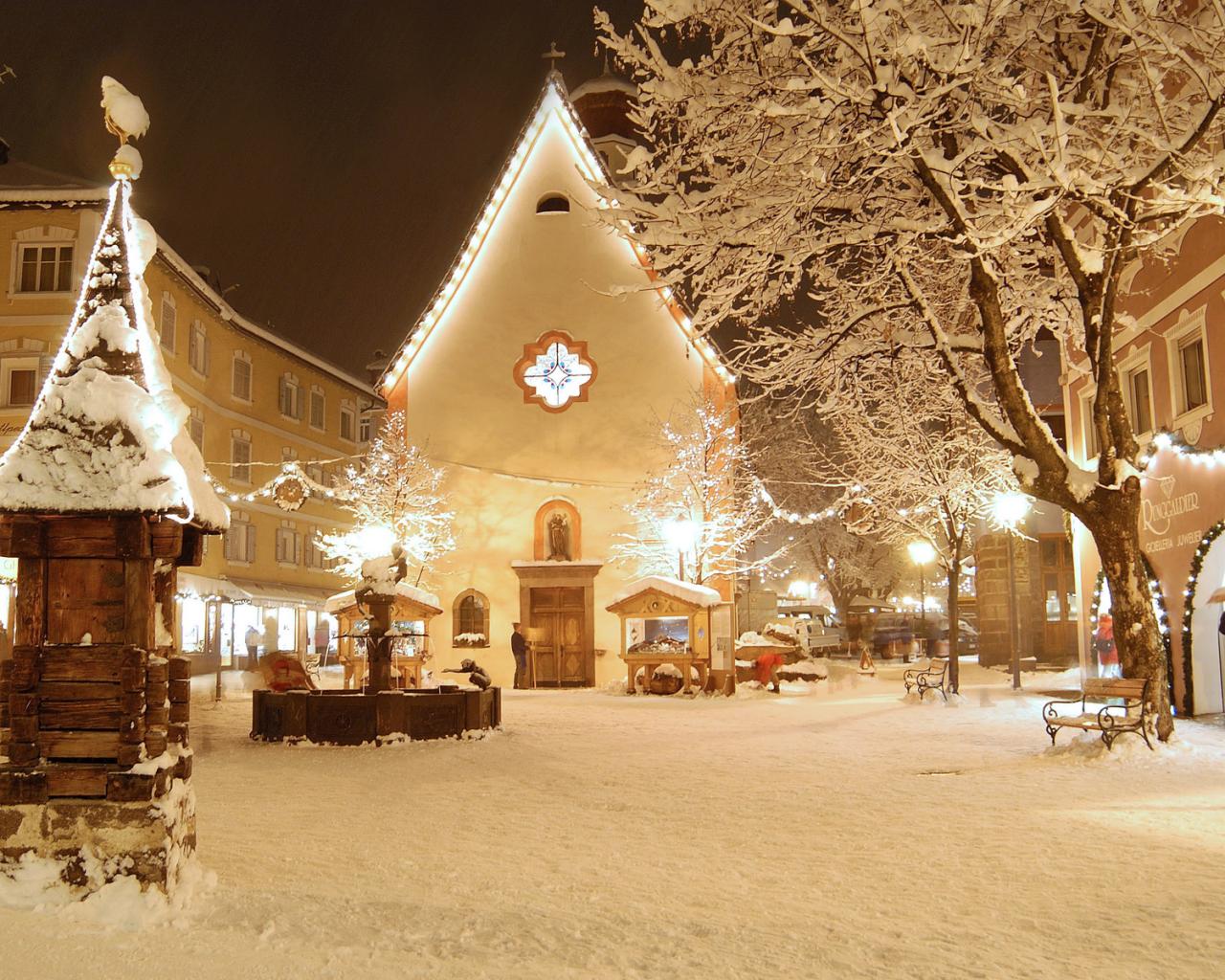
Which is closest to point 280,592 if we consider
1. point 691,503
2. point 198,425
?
point 198,425

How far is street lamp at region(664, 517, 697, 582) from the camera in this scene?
2766 centimetres

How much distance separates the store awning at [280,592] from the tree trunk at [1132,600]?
103ft

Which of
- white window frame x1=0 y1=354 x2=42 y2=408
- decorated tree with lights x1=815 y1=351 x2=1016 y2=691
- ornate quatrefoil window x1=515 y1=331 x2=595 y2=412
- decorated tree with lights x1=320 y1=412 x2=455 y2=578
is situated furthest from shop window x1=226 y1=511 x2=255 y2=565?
decorated tree with lights x1=815 y1=351 x2=1016 y2=691

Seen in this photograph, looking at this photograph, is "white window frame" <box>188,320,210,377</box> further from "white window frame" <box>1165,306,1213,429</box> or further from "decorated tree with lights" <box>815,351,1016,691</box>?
"white window frame" <box>1165,306,1213,429</box>

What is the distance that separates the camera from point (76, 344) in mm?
7105

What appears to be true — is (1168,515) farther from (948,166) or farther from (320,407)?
(320,407)

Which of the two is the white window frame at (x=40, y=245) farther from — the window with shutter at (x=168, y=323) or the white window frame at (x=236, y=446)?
the white window frame at (x=236, y=446)

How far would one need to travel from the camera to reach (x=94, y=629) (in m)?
6.82

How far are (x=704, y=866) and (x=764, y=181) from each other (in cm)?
811

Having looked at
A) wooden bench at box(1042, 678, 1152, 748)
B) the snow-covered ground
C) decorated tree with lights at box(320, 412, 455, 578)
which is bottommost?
the snow-covered ground

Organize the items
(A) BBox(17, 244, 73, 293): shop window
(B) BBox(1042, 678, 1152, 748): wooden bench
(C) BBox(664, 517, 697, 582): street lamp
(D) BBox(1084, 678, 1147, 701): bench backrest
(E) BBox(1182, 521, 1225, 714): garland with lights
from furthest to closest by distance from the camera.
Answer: (A) BBox(17, 244, 73, 293): shop window
(C) BBox(664, 517, 697, 582): street lamp
(E) BBox(1182, 521, 1225, 714): garland with lights
(D) BBox(1084, 678, 1147, 701): bench backrest
(B) BBox(1042, 678, 1152, 748): wooden bench

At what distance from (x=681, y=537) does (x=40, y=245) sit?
19255 mm

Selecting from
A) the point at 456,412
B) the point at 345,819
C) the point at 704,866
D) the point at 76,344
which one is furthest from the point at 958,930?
the point at 456,412

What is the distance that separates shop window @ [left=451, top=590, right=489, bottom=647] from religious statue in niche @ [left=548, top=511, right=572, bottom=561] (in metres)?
2.11
